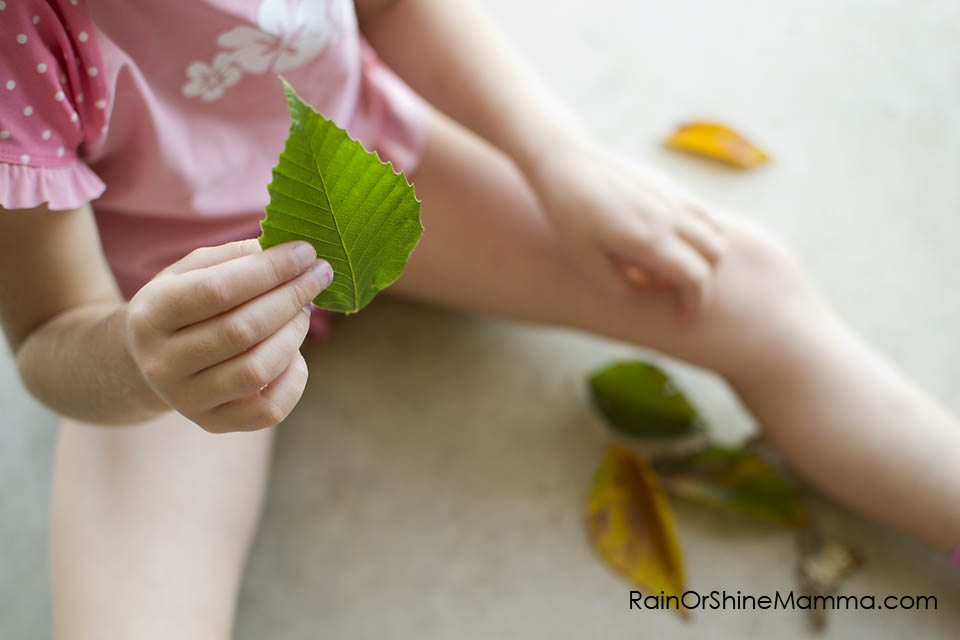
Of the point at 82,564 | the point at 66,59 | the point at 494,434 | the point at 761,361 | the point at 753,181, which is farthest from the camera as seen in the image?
the point at 753,181

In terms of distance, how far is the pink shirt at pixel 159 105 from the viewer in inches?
18.4

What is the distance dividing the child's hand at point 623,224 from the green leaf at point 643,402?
0.11 meters

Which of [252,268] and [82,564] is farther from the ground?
[252,268]

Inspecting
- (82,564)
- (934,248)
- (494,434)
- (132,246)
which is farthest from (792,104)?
(82,564)

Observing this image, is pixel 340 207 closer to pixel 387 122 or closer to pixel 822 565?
pixel 387 122

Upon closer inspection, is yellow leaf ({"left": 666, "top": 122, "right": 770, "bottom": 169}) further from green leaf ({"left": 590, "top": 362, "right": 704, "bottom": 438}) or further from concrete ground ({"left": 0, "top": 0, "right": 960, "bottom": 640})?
green leaf ({"left": 590, "top": 362, "right": 704, "bottom": 438})

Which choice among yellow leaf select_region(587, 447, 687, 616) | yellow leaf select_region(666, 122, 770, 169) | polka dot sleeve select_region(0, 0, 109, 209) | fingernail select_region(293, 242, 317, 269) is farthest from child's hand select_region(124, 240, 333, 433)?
yellow leaf select_region(666, 122, 770, 169)

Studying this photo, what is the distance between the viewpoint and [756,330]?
2.26ft

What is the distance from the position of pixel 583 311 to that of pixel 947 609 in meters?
0.38

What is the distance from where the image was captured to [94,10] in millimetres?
487

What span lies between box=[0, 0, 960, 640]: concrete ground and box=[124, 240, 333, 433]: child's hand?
1.16ft

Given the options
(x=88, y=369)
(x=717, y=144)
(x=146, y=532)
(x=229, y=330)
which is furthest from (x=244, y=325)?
(x=717, y=144)

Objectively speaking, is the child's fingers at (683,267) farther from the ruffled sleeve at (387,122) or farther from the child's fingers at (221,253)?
the child's fingers at (221,253)

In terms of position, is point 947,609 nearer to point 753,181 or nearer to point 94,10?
point 753,181
